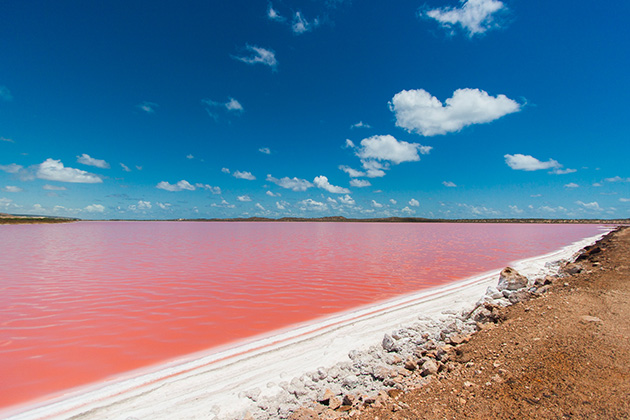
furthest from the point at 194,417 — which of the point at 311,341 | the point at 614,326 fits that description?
the point at 614,326

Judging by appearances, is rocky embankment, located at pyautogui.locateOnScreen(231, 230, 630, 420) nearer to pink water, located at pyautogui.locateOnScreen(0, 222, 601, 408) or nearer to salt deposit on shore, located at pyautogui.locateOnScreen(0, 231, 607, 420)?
salt deposit on shore, located at pyautogui.locateOnScreen(0, 231, 607, 420)

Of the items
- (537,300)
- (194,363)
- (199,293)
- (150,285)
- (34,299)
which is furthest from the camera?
(150,285)

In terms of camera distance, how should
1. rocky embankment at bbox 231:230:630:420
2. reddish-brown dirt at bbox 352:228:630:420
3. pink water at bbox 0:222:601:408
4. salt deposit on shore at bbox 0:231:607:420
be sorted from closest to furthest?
reddish-brown dirt at bbox 352:228:630:420, rocky embankment at bbox 231:230:630:420, salt deposit on shore at bbox 0:231:607:420, pink water at bbox 0:222:601:408

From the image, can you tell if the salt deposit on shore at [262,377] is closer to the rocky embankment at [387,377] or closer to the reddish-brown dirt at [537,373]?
the rocky embankment at [387,377]

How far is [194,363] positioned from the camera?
A: 5930 millimetres

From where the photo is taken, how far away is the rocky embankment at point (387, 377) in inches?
158

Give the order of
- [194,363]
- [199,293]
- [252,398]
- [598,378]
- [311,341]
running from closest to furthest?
[598,378] < [252,398] < [194,363] < [311,341] < [199,293]

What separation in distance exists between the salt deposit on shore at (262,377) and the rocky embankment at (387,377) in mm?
21

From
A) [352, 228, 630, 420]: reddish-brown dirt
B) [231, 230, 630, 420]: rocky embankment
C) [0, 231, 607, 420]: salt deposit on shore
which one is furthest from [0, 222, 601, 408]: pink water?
[352, 228, 630, 420]: reddish-brown dirt

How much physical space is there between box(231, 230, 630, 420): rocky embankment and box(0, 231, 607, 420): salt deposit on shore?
21 mm

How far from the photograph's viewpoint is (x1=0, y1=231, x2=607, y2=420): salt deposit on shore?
4.40 metres

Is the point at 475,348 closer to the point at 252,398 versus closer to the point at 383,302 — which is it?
the point at 252,398

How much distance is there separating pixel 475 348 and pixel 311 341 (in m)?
3.43

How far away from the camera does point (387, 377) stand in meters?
4.68
